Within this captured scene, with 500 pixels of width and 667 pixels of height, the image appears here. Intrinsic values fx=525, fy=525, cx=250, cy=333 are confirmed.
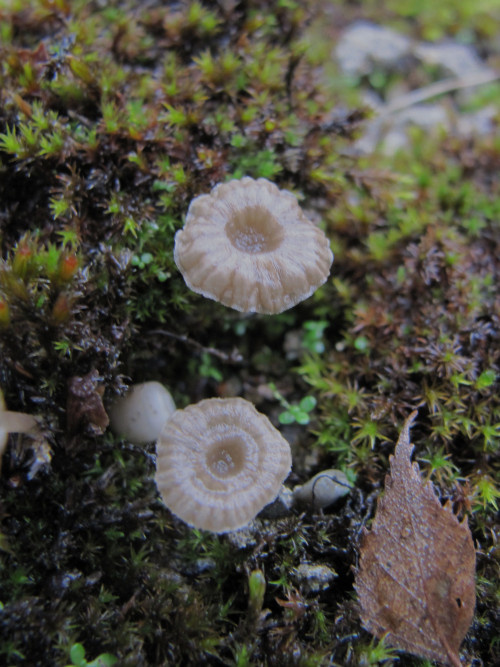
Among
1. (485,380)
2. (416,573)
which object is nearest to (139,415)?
(416,573)

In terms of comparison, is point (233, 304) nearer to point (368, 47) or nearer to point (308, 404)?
point (308, 404)

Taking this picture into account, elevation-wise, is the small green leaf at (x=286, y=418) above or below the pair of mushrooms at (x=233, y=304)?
below

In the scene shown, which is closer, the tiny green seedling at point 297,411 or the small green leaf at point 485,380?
the small green leaf at point 485,380

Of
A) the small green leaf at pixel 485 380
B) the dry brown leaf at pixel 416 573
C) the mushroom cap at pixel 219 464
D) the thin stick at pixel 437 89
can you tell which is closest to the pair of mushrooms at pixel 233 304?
the mushroom cap at pixel 219 464

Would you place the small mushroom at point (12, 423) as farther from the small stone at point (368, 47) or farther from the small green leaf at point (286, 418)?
A: the small stone at point (368, 47)

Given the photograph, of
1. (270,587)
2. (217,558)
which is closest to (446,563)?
(270,587)

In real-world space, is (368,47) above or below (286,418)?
above
